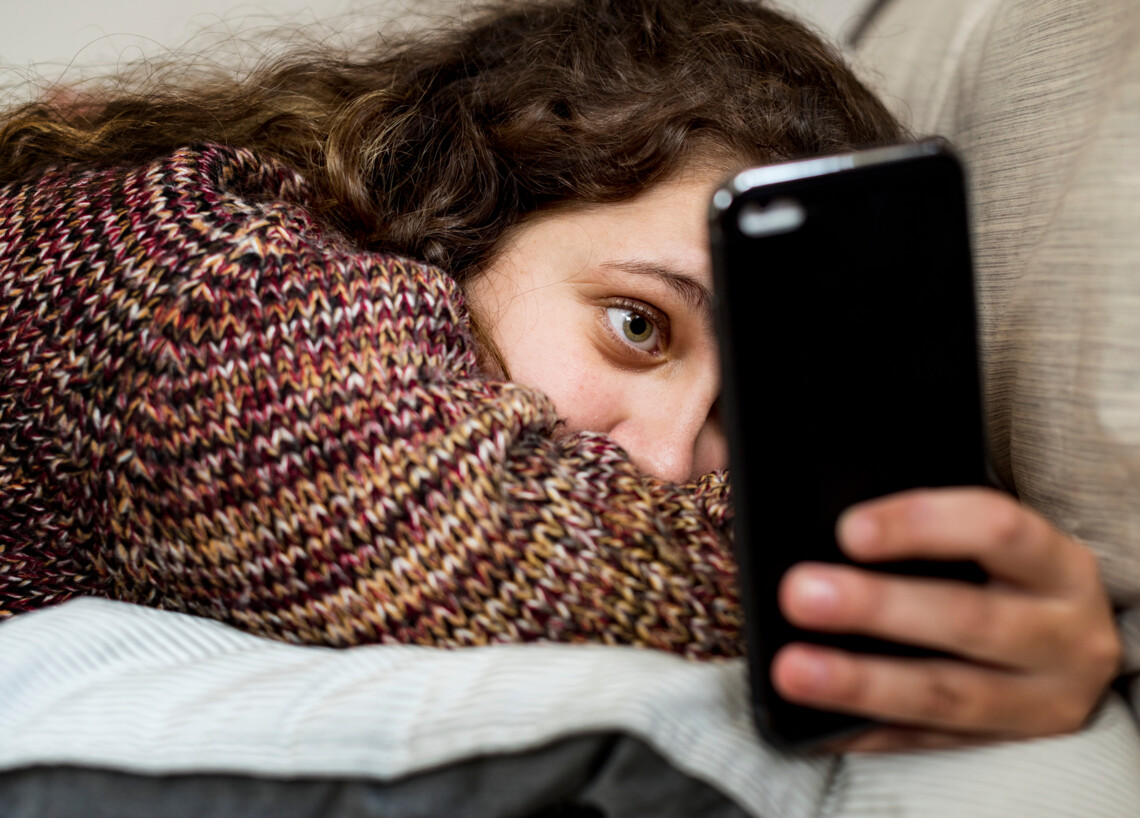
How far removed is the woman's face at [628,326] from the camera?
630mm

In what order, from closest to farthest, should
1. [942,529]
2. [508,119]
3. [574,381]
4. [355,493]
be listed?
[942,529]
[355,493]
[574,381]
[508,119]

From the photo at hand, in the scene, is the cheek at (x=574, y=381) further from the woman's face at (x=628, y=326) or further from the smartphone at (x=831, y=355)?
the smartphone at (x=831, y=355)

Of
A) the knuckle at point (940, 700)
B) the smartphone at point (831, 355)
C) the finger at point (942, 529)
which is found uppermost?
the smartphone at point (831, 355)

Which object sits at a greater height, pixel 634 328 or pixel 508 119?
pixel 508 119

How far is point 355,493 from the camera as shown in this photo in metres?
0.44

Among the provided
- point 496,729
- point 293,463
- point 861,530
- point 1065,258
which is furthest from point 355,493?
point 1065,258

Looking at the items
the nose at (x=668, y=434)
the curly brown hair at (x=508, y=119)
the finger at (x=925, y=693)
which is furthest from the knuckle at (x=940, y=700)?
the curly brown hair at (x=508, y=119)

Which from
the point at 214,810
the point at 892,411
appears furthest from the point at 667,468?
the point at 214,810

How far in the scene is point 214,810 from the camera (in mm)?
358

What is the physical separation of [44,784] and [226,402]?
0.65 ft

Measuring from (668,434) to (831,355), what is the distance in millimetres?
284

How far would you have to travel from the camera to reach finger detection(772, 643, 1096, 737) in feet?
1.10

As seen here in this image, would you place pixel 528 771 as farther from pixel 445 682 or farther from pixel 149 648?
pixel 149 648

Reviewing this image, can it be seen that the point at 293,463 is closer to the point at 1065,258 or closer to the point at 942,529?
the point at 942,529
